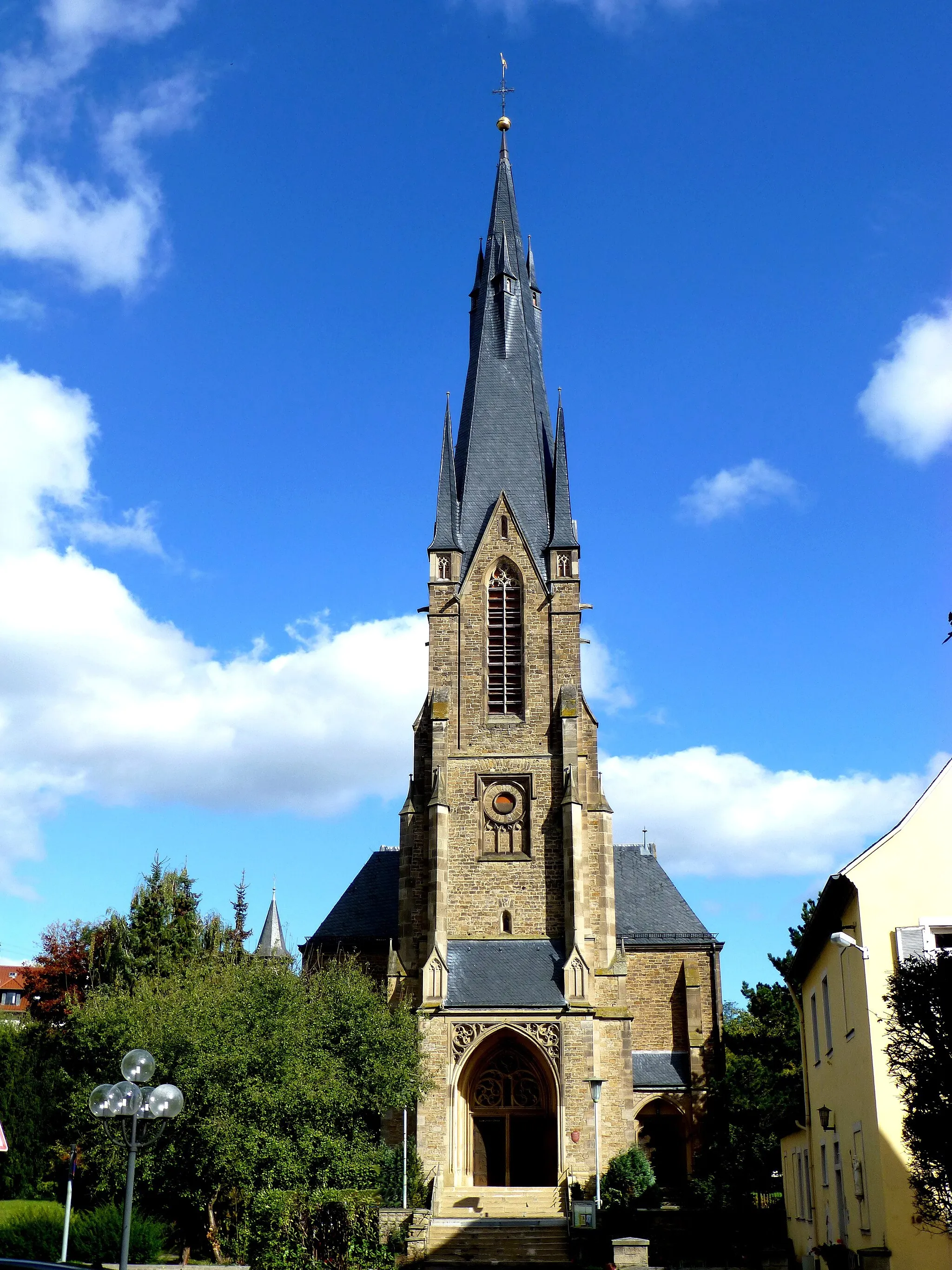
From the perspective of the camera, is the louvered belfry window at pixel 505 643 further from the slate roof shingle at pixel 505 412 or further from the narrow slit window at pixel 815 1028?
the narrow slit window at pixel 815 1028

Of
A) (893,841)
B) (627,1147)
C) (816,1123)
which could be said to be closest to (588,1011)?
(627,1147)

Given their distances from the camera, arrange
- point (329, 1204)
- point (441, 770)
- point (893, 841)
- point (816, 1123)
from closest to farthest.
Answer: point (893, 841)
point (329, 1204)
point (816, 1123)
point (441, 770)

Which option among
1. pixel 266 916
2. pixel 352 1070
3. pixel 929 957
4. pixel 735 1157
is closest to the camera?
pixel 929 957

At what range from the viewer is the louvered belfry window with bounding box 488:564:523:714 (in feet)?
138

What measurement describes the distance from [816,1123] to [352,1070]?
14218 mm

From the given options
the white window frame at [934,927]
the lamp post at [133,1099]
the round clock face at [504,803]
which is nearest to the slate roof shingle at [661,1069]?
the round clock face at [504,803]

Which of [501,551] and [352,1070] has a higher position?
[501,551]

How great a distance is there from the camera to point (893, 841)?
55.3 ft

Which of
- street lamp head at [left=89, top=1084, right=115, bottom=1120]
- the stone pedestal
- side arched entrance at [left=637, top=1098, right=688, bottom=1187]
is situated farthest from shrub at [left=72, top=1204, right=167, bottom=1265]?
side arched entrance at [left=637, top=1098, right=688, bottom=1187]

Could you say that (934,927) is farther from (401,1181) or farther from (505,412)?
(505,412)

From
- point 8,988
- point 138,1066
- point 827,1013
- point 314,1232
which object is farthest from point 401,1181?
point 8,988

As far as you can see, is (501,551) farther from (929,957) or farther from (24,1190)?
(929,957)

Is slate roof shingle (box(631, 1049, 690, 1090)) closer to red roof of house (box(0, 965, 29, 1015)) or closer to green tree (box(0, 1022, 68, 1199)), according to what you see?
green tree (box(0, 1022, 68, 1199))

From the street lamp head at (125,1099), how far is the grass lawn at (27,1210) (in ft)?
49.9
